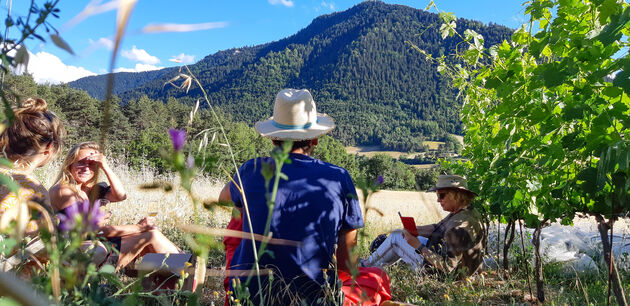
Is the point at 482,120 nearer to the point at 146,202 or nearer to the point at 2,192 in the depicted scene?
the point at 2,192

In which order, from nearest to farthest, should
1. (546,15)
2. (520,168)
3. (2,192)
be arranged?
(2,192) → (546,15) → (520,168)

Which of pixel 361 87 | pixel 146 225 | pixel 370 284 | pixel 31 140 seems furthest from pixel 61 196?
pixel 361 87

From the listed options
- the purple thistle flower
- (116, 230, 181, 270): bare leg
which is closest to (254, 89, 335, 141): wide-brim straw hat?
(116, 230, 181, 270): bare leg

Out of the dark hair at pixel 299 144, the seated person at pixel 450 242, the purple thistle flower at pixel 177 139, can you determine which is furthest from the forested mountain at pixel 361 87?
the purple thistle flower at pixel 177 139

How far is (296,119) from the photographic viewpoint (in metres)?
2.36

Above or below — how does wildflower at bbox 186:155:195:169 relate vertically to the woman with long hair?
above

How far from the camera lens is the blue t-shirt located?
199 cm

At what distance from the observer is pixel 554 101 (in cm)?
210

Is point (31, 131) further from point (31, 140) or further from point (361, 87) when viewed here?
point (361, 87)

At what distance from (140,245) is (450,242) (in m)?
2.34

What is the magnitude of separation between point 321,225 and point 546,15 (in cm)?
162

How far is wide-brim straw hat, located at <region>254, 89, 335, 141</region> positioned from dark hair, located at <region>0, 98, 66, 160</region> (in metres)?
1.05

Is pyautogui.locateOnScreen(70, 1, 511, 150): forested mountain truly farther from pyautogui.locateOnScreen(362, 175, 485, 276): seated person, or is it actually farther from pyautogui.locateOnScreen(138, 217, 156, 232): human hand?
pyautogui.locateOnScreen(138, 217, 156, 232): human hand

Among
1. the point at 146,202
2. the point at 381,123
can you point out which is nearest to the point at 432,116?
the point at 381,123
